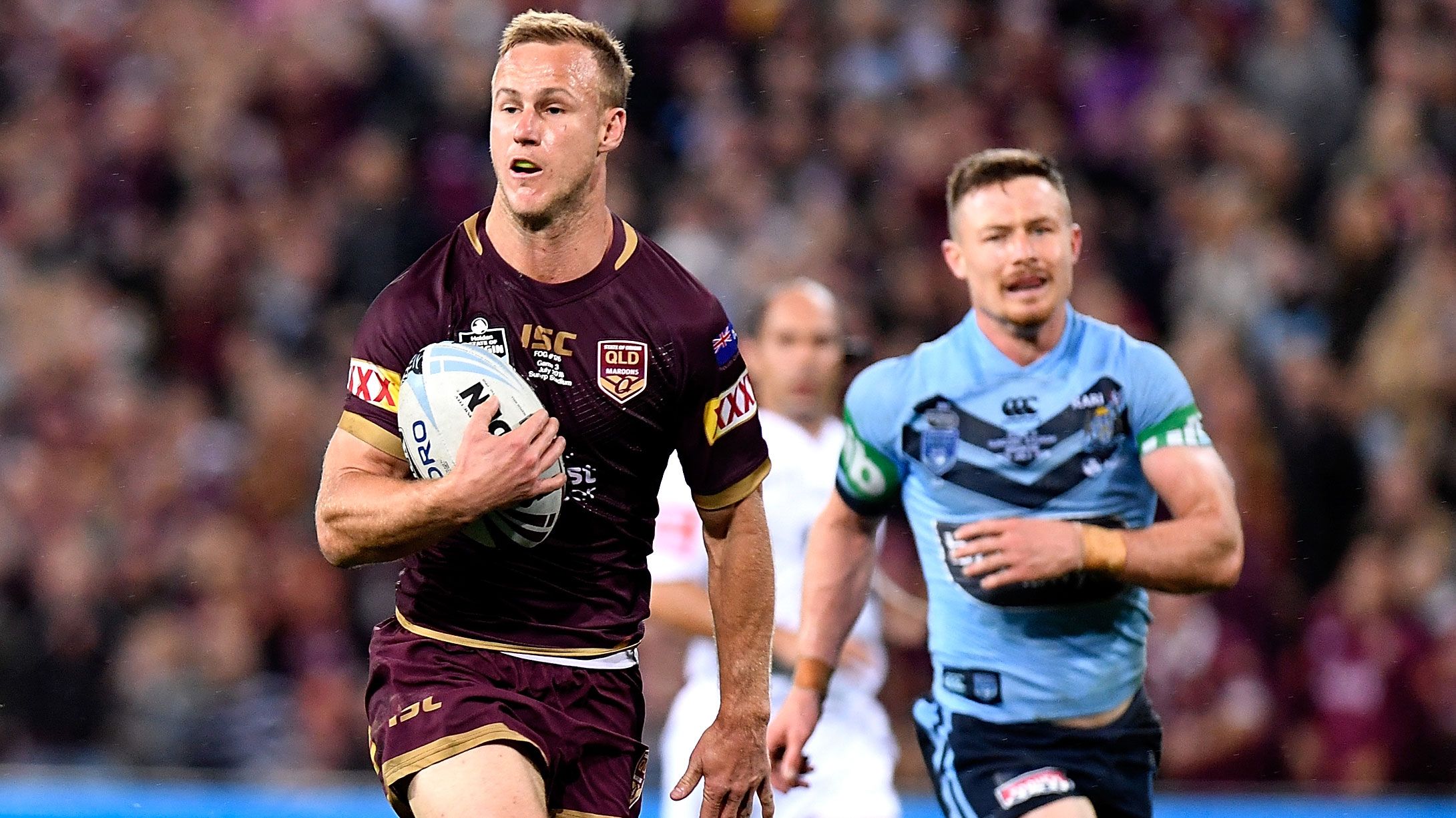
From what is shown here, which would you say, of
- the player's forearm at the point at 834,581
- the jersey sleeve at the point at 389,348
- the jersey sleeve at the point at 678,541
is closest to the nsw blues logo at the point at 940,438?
the player's forearm at the point at 834,581

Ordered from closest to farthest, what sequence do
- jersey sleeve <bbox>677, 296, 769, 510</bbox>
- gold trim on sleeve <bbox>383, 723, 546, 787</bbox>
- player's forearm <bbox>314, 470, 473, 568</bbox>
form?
player's forearm <bbox>314, 470, 473, 568</bbox>, gold trim on sleeve <bbox>383, 723, 546, 787</bbox>, jersey sleeve <bbox>677, 296, 769, 510</bbox>

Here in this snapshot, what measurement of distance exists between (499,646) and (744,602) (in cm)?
53

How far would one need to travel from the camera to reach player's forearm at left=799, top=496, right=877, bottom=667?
5000 mm

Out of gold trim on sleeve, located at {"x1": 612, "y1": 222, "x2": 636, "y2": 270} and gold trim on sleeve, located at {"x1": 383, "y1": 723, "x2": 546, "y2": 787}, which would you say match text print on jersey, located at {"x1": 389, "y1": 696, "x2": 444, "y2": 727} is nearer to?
gold trim on sleeve, located at {"x1": 383, "y1": 723, "x2": 546, "y2": 787}

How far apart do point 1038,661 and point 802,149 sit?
6.26 meters

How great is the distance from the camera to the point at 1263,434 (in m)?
9.01

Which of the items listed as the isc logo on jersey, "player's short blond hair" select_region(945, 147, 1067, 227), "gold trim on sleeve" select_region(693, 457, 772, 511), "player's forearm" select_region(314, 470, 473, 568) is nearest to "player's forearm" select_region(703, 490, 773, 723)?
"gold trim on sleeve" select_region(693, 457, 772, 511)

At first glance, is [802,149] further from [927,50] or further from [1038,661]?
[1038,661]

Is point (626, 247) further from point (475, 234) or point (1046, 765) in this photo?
point (1046, 765)

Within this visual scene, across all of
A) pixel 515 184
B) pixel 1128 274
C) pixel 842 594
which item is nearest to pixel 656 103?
pixel 1128 274

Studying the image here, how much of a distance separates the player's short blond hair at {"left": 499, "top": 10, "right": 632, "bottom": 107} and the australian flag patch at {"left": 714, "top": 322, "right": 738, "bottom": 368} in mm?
540

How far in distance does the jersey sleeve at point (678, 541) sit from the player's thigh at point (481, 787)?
2192 mm

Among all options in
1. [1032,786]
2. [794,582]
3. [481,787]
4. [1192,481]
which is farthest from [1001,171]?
[481,787]

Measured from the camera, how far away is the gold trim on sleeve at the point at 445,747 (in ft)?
12.1
